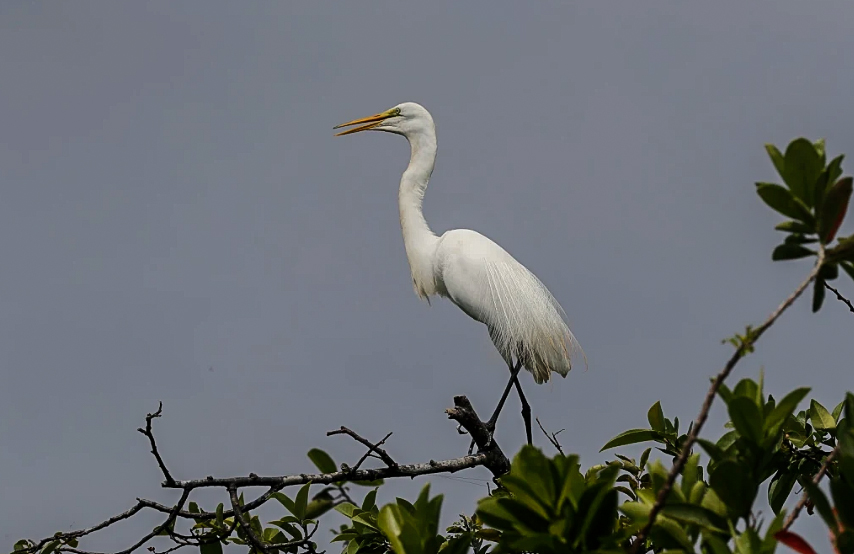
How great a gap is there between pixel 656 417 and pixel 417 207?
444cm

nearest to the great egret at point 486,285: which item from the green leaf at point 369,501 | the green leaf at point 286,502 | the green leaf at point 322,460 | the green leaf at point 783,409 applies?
the green leaf at point 369,501

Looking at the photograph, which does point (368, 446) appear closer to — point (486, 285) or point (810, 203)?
point (810, 203)

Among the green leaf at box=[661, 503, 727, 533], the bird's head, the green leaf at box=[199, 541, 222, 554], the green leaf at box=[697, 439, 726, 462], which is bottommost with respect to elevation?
the green leaf at box=[661, 503, 727, 533]

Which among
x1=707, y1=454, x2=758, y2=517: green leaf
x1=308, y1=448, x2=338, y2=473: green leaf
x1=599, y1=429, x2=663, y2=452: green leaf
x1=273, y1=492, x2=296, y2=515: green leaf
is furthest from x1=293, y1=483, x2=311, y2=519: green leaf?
x1=707, y1=454, x2=758, y2=517: green leaf

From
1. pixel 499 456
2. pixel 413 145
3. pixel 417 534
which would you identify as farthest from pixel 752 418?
pixel 413 145

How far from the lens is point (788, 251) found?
163 centimetres

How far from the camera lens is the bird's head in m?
7.41

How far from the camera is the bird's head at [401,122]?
7.41 m

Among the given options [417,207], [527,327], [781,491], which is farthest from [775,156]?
[417,207]

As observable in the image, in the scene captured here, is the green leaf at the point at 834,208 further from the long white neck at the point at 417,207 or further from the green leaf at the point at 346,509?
the long white neck at the point at 417,207

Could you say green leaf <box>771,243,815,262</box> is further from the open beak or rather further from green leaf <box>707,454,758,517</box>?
the open beak

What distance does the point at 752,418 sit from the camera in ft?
5.75

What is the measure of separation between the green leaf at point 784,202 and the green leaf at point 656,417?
1.51 m

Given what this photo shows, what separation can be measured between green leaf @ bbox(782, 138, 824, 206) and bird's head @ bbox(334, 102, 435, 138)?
5.84 m
